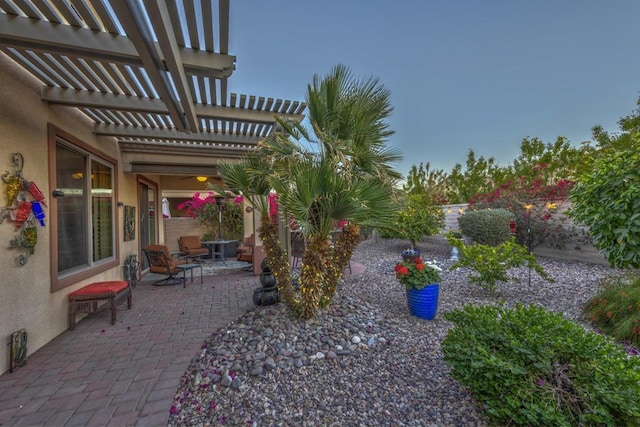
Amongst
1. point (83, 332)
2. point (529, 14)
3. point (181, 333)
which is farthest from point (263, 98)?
point (529, 14)

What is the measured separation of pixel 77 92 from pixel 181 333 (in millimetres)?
3358

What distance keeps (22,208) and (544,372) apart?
4.81 metres

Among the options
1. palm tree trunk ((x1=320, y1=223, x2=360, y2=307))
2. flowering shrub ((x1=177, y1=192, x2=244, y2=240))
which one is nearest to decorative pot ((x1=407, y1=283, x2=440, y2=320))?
palm tree trunk ((x1=320, y1=223, x2=360, y2=307))

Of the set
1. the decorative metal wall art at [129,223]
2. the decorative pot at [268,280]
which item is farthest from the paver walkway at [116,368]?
the decorative metal wall art at [129,223]

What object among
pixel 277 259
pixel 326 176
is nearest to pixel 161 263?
pixel 277 259

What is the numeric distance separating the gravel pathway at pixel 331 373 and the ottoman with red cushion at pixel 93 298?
→ 5.61ft

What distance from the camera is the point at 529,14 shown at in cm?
617

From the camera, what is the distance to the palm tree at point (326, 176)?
110 inches

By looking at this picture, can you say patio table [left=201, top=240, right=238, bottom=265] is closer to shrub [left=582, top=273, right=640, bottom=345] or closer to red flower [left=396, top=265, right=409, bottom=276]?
red flower [left=396, top=265, right=409, bottom=276]

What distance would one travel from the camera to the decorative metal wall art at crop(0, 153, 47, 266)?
9.06 feet

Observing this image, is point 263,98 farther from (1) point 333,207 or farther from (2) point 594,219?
(2) point 594,219

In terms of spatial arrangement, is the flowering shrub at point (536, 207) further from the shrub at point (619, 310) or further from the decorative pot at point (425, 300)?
the decorative pot at point (425, 300)

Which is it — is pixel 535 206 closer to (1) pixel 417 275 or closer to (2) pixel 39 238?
(1) pixel 417 275

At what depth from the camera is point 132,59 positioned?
8.23 ft
